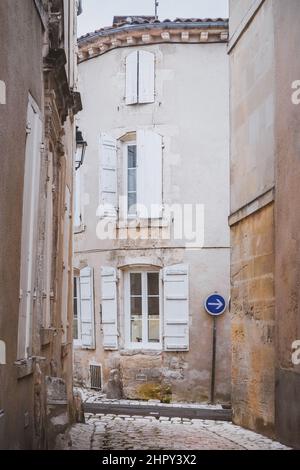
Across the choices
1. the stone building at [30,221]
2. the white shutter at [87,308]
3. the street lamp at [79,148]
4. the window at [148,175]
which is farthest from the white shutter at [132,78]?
the stone building at [30,221]

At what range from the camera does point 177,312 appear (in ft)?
45.7

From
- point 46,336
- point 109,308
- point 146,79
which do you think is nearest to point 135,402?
point 109,308

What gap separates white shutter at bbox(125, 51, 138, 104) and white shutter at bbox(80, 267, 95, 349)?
3.39 metres

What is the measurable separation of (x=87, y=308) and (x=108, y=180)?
8.29ft

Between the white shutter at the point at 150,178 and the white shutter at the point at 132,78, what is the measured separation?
3.00 feet

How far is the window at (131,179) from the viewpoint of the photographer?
14570 mm

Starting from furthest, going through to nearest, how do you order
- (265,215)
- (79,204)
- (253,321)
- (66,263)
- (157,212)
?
(79,204) < (157,212) < (66,263) < (253,321) < (265,215)

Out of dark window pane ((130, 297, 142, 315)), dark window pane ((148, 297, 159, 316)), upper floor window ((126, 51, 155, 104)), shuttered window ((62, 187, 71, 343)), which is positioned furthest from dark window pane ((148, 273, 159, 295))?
shuttered window ((62, 187, 71, 343))

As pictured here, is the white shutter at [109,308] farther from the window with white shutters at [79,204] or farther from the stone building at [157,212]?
the window with white shutters at [79,204]

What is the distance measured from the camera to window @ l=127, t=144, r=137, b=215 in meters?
14.6

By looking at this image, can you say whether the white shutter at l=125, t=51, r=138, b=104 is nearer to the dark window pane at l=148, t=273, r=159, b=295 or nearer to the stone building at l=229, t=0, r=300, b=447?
the dark window pane at l=148, t=273, r=159, b=295

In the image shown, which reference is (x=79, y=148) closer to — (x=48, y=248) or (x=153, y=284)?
(x=153, y=284)

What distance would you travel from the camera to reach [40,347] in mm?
6477
